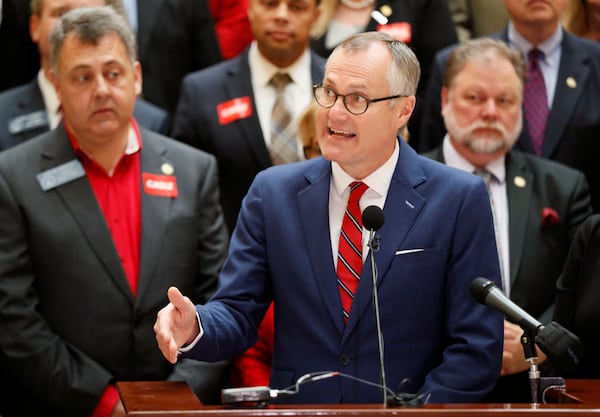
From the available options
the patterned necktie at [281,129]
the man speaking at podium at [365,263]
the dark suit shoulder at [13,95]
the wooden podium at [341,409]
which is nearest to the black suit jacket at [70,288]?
the dark suit shoulder at [13,95]

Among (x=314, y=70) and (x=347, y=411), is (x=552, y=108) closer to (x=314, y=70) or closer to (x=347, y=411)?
(x=314, y=70)

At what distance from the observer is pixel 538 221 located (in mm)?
4488

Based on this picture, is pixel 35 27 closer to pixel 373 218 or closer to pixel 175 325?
pixel 175 325

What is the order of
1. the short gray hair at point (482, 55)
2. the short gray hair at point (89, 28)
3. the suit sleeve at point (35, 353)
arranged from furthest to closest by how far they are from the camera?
the short gray hair at point (482, 55) → the short gray hair at point (89, 28) → the suit sleeve at point (35, 353)

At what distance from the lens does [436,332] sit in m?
3.24

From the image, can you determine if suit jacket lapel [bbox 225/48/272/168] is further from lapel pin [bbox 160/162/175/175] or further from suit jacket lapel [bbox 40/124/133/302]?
suit jacket lapel [bbox 40/124/133/302]

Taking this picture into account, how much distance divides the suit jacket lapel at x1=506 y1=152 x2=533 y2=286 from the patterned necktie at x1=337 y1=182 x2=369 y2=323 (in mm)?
1322

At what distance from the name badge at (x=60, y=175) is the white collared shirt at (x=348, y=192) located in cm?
131

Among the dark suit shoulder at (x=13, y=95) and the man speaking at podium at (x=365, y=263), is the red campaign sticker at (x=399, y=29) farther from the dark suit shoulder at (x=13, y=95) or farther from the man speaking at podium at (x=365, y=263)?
the man speaking at podium at (x=365, y=263)

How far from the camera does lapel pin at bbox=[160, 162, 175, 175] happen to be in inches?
172

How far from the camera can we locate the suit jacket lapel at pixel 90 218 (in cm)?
411

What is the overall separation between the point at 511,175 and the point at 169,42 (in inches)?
82.6

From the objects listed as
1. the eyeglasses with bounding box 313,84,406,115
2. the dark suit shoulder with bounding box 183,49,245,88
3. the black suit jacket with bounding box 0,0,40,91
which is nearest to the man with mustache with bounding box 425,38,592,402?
the dark suit shoulder with bounding box 183,49,245,88

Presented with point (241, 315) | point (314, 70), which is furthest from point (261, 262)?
point (314, 70)
